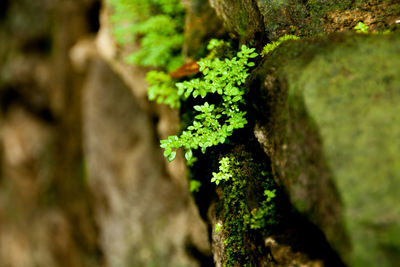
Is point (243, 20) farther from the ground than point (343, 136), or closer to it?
farther from the ground

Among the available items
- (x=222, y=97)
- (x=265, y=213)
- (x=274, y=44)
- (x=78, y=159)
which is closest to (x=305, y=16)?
(x=274, y=44)

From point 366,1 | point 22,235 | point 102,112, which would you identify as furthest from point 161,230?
point 22,235

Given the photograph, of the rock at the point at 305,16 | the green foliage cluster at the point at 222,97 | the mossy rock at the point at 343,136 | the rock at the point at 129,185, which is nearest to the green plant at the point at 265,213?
the mossy rock at the point at 343,136

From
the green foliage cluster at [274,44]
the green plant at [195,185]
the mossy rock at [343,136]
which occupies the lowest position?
the green plant at [195,185]

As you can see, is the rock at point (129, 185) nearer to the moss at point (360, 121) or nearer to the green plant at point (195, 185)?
the green plant at point (195, 185)

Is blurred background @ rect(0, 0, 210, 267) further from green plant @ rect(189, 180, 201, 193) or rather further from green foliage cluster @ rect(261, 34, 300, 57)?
green foliage cluster @ rect(261, 34, 300, 57)

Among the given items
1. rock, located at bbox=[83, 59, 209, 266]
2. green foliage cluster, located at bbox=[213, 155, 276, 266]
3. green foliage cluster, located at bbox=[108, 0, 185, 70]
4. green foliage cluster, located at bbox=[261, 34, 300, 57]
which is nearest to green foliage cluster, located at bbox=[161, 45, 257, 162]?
green foliage cluster, located at bbox=[261, 34, 300, 57]

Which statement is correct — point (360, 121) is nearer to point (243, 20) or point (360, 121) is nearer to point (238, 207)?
point (238, 207)
